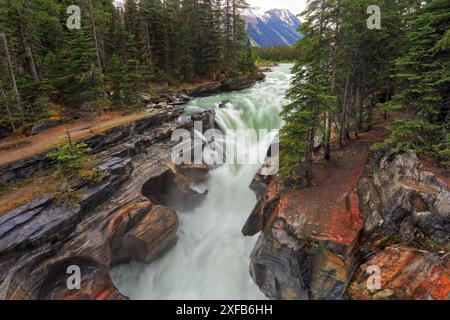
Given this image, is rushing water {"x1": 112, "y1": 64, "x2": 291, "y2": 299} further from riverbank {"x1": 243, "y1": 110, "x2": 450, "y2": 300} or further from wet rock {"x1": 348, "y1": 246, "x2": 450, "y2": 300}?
wet rock {"x1": 348, "y1": 246, "x2": 450, "y2": 300}

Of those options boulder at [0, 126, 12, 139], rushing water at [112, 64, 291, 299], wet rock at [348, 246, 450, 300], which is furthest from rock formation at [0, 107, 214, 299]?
wet rock at [348, 246, 450, 300]

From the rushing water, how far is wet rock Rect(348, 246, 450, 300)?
479cm

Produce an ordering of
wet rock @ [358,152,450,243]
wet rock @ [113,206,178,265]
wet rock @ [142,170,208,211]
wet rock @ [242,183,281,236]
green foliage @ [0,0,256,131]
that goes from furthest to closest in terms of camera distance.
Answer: green foliage @ [0,0,256,131] → wet rock @ [142,170,208,211] → wet rock @ [242,183,281,236] → wet rock @ [113,206,178,265] → wet rock @ [358,152,450,243]

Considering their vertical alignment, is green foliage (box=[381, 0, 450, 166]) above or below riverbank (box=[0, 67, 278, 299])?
above

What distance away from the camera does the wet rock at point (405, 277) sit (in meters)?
6.81

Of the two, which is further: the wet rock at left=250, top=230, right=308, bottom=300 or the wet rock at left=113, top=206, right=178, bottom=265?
the wet rock at left=113, top=206, right=178, bottom=265

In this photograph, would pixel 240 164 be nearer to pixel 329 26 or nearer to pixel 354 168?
pixel 354 168

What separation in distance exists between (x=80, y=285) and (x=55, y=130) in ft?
36.8

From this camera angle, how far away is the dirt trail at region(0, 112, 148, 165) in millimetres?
11992

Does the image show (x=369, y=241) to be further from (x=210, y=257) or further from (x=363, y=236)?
(x=210, y=257)

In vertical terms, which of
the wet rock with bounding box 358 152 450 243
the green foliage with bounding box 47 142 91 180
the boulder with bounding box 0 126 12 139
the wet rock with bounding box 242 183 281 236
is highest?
the boulder with bounding box 0 126 12 139

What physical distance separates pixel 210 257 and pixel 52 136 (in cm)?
1242
